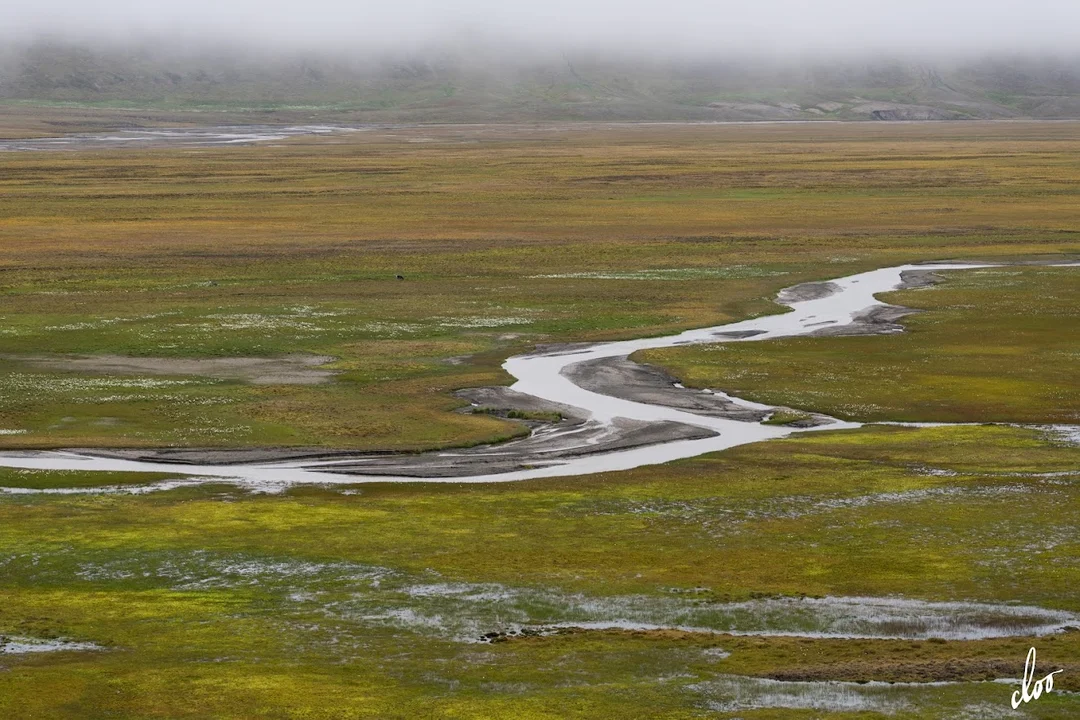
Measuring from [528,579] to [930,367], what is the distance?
31071mm

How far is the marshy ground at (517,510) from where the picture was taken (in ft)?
88.1

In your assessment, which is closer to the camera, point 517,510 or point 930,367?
point 517,510

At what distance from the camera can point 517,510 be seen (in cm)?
3881

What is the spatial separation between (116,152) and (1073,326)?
152667 mm

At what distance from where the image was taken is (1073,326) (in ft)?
227

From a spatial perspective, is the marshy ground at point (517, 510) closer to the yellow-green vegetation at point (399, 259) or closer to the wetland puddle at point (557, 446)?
the yellow-green vegetation at point (399, 259)

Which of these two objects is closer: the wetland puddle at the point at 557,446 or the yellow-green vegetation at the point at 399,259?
the wetland puddle at the point at 557,446

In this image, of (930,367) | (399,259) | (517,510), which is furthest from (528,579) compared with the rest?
(399,259)

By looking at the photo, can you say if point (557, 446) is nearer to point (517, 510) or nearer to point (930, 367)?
point (517, 510)

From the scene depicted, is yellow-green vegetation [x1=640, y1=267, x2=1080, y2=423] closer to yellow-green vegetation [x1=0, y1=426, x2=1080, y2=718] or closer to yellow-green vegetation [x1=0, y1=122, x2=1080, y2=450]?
yellow-green vegetation [x1=0, y1=426, x2=1080, y2=718]

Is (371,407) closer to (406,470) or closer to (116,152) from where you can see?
(406,470)
